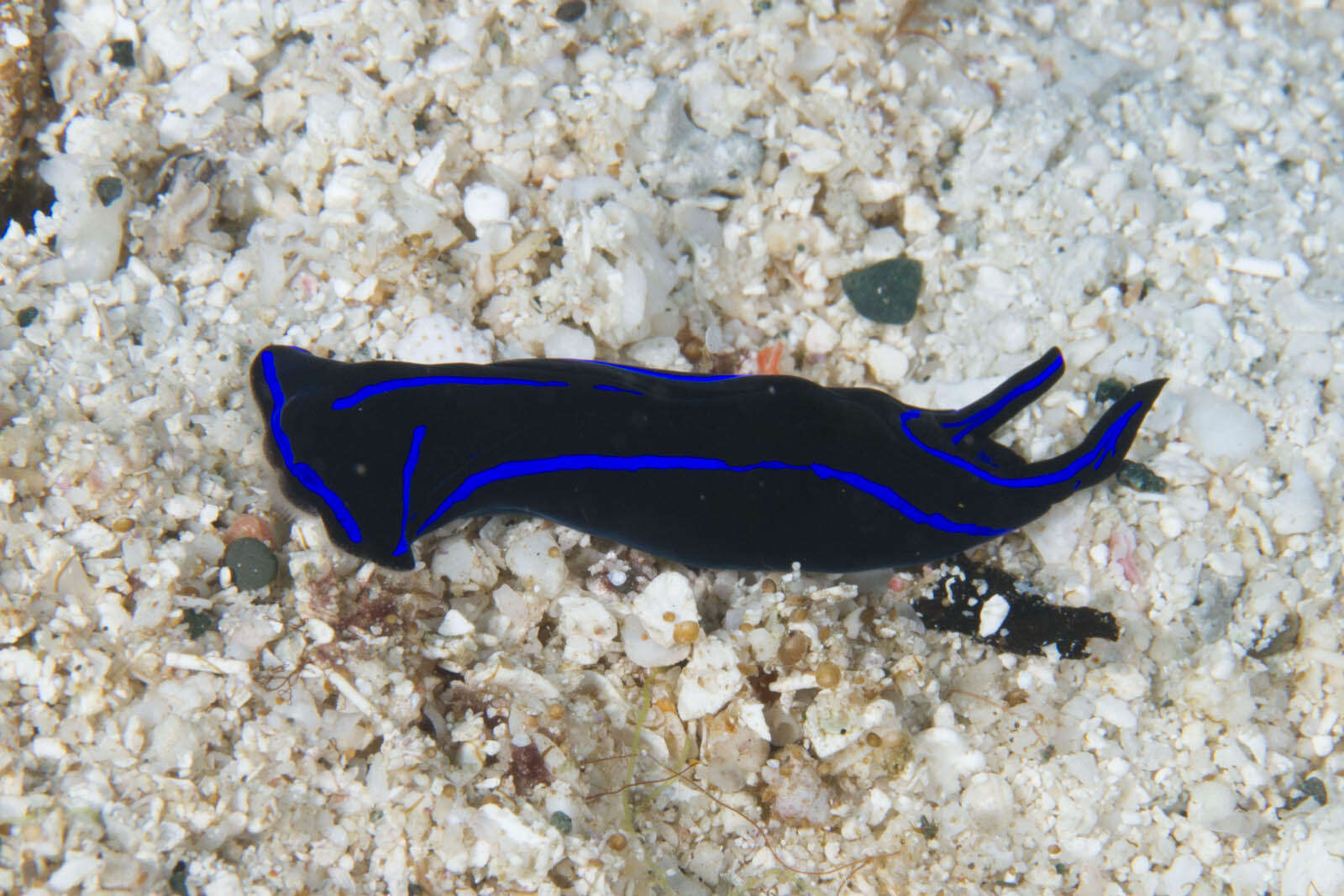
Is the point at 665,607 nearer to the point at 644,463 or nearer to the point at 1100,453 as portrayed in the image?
the point at 644,463

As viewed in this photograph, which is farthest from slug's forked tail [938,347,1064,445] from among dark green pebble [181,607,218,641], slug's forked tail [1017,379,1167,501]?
dark green pebble [181,607,218,641]

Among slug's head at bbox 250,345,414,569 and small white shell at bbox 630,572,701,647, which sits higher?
slug's head at bbox 250,345,414,569

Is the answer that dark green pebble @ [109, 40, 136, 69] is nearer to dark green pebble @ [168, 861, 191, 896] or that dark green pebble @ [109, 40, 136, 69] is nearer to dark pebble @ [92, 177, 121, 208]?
dark pebble @ [92, 177, 121, 208]

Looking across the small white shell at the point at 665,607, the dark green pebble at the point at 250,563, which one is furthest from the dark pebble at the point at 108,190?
the small white shell at the point at 665,607

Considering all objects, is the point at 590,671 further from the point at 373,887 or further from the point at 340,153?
the point at 340,153

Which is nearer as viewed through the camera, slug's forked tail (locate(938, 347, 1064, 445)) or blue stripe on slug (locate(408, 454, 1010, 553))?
blue stripe on slug (locate(408, 454, 1010, 553))

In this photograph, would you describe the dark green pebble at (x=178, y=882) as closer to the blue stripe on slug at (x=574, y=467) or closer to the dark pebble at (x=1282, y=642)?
the blue stripe on slug at (x=574, y=467)

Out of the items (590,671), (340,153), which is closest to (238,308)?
(340,153)
